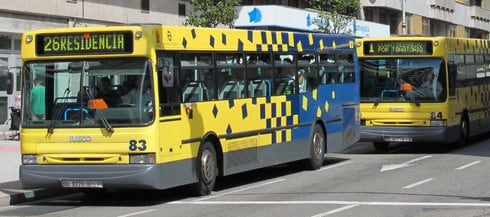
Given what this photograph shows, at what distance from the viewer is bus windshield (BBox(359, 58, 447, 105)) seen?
19906 mm

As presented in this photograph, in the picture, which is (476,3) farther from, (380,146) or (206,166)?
(206,166)

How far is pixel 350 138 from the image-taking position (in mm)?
18656

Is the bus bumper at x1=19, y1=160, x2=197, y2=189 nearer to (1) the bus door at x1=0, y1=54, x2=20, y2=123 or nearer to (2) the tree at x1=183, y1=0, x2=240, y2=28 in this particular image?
(1) the bus door at x1=0, y1=54, x2=20, y2=123

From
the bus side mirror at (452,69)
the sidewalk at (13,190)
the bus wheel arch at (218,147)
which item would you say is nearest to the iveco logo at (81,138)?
the sidewalk at (13,190)

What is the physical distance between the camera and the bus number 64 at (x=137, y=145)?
11578 mm

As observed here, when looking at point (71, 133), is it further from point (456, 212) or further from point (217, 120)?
point (456, 212)

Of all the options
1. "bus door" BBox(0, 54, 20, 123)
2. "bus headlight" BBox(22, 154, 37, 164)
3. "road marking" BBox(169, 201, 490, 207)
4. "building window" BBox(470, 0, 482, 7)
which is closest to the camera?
"road marking" BBox(169, 201, 490, 207)

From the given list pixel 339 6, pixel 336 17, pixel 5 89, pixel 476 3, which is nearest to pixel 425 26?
pixel 476 3

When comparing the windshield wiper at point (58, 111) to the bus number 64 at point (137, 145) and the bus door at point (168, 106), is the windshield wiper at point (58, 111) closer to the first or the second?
the bus number 64 at point (137, 145)

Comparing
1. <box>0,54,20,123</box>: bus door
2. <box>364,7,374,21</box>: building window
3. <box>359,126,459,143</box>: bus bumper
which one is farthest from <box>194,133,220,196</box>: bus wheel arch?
<box>364,7,374,21</box>: building window

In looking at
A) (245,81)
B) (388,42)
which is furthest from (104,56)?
(388,42)

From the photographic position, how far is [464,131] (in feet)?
72.2

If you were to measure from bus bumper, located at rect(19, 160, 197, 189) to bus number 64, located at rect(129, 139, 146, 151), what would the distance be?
258mm

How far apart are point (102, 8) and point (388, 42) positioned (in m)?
12.1
